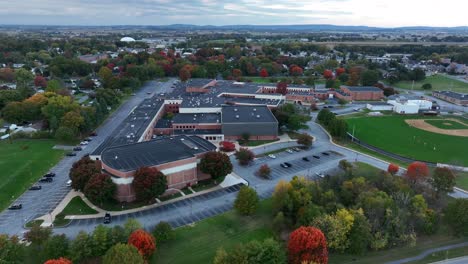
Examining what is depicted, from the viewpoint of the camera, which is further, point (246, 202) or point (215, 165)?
point (215, 165)

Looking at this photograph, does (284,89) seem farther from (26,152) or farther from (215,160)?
(26,152)

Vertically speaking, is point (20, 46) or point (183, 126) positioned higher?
point (20, 46)

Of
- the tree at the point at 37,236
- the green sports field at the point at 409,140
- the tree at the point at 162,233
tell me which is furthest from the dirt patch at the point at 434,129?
the tree at the point at 37,236

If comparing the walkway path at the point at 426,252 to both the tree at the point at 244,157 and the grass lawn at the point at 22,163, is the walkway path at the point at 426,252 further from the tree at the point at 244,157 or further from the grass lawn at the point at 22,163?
the grass lawn at the point at 22,163

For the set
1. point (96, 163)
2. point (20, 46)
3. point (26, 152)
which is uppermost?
point (20, 46)

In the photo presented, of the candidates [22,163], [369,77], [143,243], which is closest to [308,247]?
[143,243]

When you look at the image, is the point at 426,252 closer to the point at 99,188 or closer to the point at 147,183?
the point at 147,183

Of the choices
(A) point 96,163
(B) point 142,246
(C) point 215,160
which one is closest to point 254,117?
(C) point 215,160
